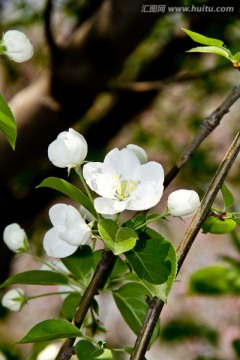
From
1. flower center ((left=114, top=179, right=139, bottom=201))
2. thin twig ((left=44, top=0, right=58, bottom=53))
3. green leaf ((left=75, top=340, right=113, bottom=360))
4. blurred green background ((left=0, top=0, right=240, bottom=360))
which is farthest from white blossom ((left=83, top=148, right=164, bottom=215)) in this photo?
thin twig ((left=44, top=0, right=58, bottom=53))

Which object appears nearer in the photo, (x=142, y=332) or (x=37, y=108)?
(x=142, y=332)

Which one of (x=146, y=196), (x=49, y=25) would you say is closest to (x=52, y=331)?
(x=146, y=196)

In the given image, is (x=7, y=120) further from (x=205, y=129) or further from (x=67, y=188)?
(x=205, y=129)

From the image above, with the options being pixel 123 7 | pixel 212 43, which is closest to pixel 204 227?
pixel 212 43

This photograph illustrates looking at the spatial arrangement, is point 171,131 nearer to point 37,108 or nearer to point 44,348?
point 37,108

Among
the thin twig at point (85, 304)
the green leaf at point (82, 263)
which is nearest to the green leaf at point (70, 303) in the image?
the green leaf at point (82, 263)

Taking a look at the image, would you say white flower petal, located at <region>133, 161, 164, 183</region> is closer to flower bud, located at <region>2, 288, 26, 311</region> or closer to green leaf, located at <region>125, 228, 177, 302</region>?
green leaf, located at <region>125, 228, 177, 302</region>
